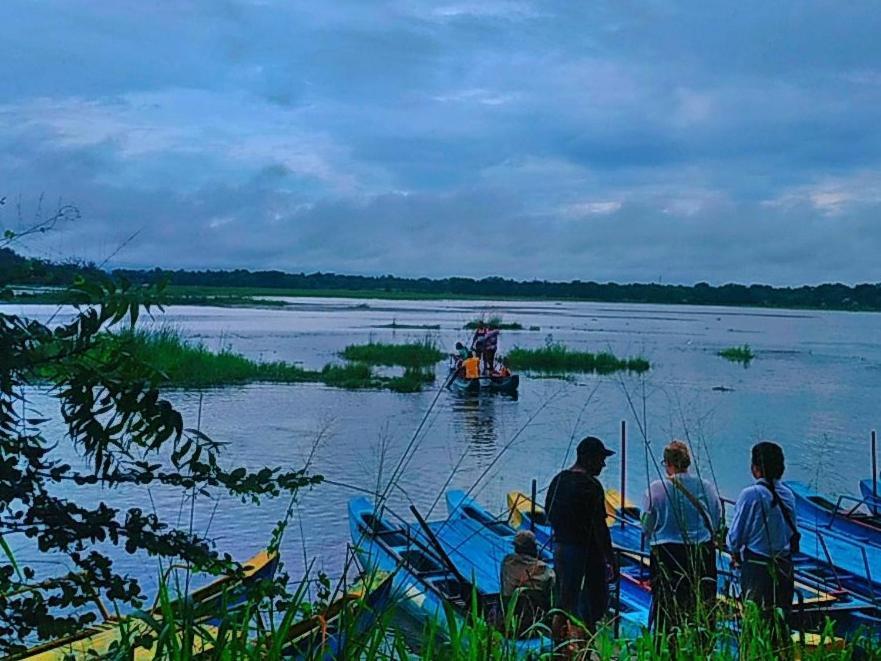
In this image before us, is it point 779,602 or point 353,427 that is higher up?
point 779,602

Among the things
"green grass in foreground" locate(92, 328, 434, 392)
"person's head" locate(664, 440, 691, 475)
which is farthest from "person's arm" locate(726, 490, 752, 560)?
"green grass in foreground" locate(92, 328, 434, 392)

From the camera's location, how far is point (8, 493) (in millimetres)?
2488

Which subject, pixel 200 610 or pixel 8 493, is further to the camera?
pixel 200 610

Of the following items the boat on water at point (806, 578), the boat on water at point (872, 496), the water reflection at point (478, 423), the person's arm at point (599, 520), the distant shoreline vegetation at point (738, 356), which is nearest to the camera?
the boat on water at point (806, 578)

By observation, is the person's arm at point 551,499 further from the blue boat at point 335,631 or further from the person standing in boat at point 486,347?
the person standing in boat at point 486,347

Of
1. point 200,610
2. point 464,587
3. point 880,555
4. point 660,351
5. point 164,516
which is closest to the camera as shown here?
point 200,610

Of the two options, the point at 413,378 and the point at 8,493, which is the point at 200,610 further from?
the point at 413,378

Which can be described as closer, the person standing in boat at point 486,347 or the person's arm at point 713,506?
the person's arm at point 713,506

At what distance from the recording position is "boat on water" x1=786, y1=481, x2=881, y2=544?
11.3m

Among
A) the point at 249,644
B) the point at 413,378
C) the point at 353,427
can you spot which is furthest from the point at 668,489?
the point at 413,378

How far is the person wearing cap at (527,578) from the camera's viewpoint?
19.1 ft

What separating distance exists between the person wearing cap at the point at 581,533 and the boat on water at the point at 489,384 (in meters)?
23.9

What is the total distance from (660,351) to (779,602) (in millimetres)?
46742

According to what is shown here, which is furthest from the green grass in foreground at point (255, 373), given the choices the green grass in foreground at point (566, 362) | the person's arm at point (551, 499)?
the person's arm at point (551, 499)
